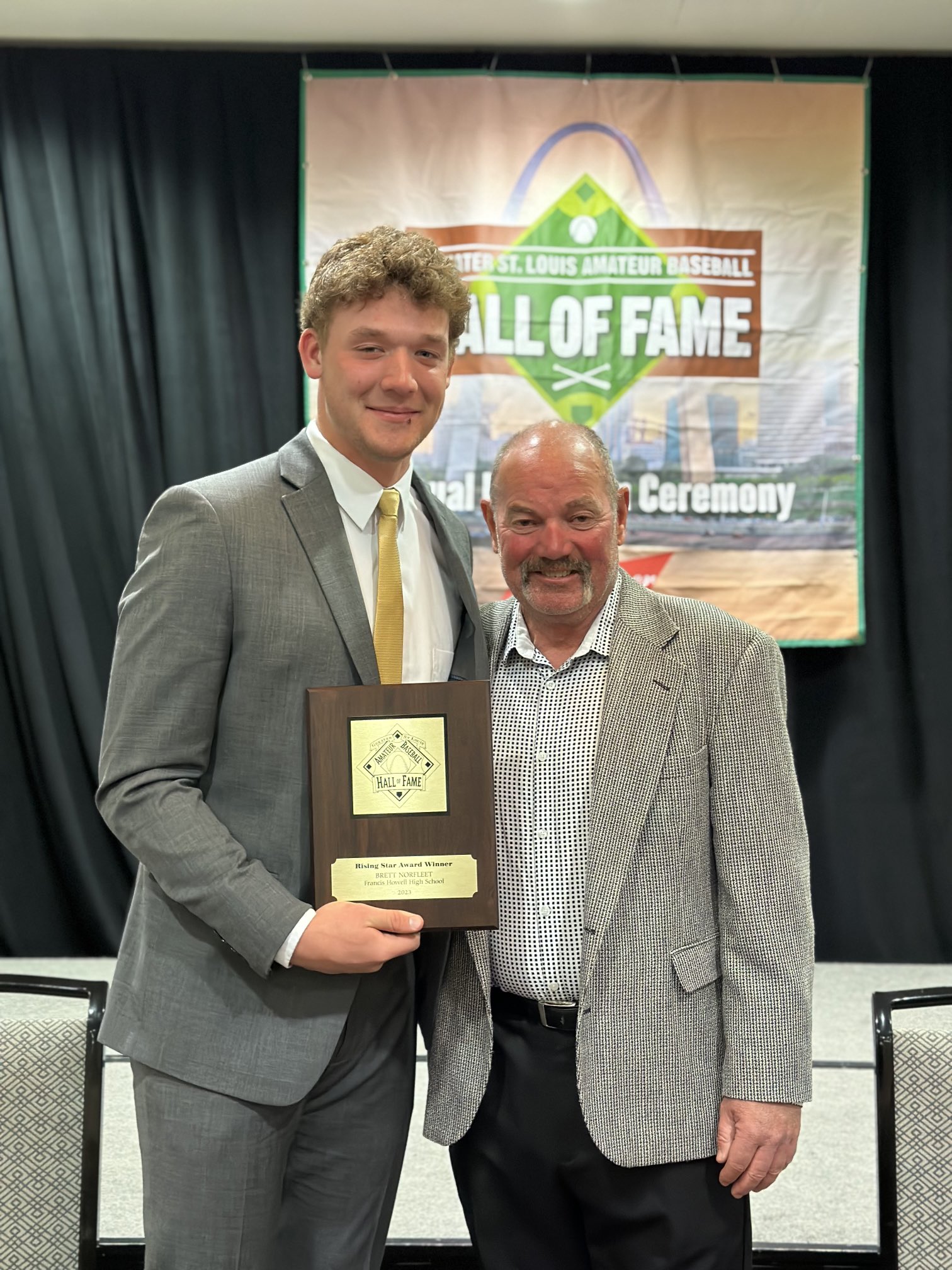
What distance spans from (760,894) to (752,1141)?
0.30 meters

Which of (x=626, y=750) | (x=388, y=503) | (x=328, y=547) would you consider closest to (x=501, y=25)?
(x=388, y=503)

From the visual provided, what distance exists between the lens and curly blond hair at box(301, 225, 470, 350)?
5.00ft

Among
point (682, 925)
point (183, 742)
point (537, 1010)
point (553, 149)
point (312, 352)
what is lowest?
point (537, 1010)

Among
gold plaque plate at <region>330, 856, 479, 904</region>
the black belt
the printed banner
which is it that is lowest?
the black belt

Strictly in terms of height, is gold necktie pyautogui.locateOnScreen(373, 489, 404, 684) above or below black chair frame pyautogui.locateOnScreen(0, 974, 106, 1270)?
above

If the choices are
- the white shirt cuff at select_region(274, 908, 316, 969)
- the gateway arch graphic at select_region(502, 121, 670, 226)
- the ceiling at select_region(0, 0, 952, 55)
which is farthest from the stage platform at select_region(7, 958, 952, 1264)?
the ceiling at select_region(0, 0, 952, 55)

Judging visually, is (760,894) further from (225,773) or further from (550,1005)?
(225,773)

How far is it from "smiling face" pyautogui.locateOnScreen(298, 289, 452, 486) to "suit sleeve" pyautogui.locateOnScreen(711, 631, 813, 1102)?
537 mm

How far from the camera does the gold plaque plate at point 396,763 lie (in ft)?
4.65

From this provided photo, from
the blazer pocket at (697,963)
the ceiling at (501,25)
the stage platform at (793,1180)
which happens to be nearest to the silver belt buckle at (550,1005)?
the blazer pocket at (697,963)

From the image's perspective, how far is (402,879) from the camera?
1.42m

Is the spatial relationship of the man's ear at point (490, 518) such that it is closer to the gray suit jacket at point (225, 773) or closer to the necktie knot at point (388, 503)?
the necktie knot at point (388, 503)

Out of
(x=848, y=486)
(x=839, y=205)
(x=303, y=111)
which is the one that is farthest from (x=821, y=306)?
(x=303, y=111)

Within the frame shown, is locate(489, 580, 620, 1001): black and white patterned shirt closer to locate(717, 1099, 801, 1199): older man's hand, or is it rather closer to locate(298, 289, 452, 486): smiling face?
locate(717, 1099, 801, 1199): older man's hand
